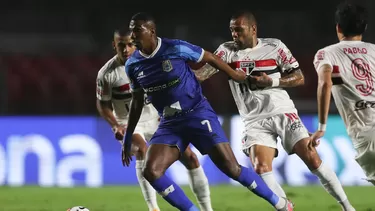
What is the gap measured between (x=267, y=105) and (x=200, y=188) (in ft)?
3.35

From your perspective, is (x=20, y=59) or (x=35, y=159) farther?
(x=20, y=59)

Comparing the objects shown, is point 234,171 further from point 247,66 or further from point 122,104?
point 122,104

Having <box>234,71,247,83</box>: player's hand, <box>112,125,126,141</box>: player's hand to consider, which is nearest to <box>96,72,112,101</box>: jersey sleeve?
<box>112,125,126,141</box>: player's hand

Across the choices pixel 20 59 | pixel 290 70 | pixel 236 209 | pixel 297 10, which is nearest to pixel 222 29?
pixel 297 10

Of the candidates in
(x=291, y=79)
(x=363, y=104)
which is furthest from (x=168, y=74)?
(x=363, y=104)

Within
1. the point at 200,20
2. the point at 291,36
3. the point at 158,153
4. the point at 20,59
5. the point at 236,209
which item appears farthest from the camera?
the point at 200,20

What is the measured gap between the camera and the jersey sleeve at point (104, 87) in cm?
864

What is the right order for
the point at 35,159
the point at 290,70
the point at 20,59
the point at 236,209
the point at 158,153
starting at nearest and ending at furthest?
A: the point at 158,153
the point at 290,70
the point at 236,209
the point at 35,159
the point at 20,59

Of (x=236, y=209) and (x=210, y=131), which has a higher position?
(x=210, y=131)

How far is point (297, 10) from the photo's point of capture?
64.2 feet

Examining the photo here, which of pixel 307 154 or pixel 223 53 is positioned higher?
pixel 223 53

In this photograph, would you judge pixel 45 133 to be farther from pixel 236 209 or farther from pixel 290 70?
pixel 290 70

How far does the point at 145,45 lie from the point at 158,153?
925mm

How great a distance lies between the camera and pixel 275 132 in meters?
7.50
